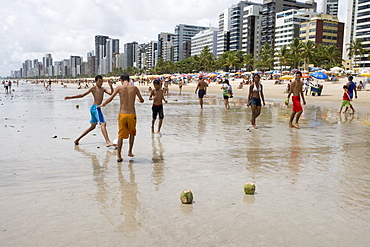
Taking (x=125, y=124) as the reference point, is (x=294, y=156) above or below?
below

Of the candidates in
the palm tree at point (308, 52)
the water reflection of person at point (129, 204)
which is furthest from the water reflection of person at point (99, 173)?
the palm tree at point (308, 52)

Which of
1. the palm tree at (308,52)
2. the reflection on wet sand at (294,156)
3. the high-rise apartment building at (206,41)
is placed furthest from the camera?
the high-rise apartment building at (206,41)

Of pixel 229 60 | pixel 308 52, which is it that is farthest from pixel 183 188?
pixel 229 60

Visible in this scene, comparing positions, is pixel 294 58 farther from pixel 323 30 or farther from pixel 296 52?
pixel 323 30

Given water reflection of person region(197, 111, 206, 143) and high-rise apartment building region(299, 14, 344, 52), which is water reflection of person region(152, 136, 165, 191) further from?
high-rise apartment building region(299, 14, 344, 52)

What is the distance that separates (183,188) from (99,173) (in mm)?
1575

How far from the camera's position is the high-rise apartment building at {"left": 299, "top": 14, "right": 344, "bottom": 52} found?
108 meters

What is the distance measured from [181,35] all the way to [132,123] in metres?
185

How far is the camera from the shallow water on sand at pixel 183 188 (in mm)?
3270

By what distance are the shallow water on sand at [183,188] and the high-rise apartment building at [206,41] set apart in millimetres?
148897

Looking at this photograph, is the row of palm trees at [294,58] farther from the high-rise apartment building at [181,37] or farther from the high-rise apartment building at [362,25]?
the high-rise apartment building at [181,37]

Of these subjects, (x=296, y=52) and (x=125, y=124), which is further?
(x=296, y=52)

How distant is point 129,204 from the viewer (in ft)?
13.3

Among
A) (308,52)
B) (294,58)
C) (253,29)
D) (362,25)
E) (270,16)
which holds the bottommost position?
(294,58)
